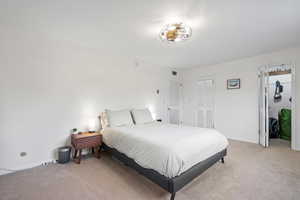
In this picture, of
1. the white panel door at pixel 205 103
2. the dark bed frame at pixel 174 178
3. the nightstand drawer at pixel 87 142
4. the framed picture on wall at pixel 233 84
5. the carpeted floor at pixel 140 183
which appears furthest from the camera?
the white panel door at pixel 205 103

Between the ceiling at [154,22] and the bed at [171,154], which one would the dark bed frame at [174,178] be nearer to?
the bed at [171,154]

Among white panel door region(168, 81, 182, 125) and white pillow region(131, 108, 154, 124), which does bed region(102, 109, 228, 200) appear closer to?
white pillow region(131, 108, 154, 124)

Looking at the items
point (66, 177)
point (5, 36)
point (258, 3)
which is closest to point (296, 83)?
point (258, 3)

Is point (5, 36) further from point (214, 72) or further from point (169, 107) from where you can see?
point (214, 72)

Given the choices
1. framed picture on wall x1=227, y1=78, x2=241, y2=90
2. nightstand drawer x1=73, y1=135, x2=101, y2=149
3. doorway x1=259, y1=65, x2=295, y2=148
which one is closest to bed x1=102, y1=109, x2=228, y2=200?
nightstand drawer x1=73, y1=135, x2=101, y2=149

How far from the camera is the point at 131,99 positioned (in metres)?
3.99

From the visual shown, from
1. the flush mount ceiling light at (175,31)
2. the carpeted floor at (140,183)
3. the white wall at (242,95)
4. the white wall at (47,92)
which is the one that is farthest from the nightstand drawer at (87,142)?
the white wall at (242,95)

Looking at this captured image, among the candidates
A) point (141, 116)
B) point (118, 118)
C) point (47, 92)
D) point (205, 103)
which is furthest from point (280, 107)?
point (47, 92)

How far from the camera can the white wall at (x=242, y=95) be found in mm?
3475

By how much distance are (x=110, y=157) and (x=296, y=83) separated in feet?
14.9

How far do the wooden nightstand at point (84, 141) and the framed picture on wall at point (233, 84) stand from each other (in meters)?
3.92

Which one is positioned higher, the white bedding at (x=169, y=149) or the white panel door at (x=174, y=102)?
the white panel door at (x=174, y=102)

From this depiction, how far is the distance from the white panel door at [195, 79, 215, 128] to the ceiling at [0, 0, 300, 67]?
1.70 meters

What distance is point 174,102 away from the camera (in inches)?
209
